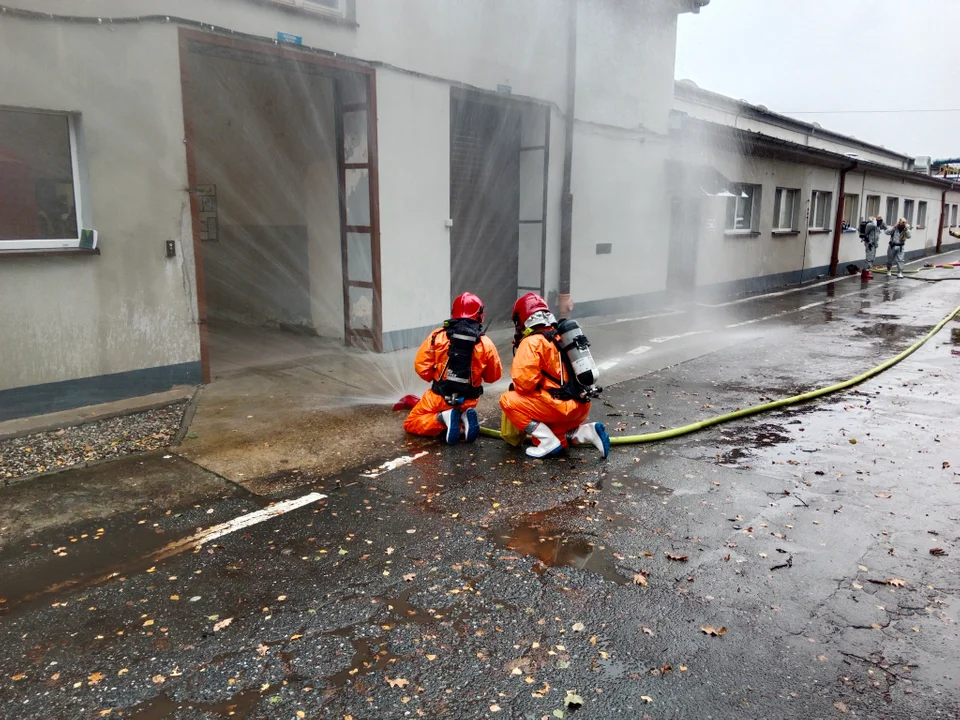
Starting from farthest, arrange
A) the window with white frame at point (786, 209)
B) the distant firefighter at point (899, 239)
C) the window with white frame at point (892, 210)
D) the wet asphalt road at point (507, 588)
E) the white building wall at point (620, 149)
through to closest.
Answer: the window with white frame at point (892, 210), the distant firefighter at point (899, 239), the window with white frame at point (786, 209), the white building wall at point (620, 149), the wet asphalt road at point (507, 588)

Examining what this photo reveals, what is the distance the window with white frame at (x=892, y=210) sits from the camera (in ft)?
87.3

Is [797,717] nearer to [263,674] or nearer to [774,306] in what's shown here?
[263,674]

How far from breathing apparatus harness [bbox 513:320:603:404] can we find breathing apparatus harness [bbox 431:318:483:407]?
0.43 m

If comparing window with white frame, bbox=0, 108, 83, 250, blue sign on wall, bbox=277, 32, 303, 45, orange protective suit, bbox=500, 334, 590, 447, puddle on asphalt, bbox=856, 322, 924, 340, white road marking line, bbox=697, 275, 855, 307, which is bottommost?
puddle on asphalt, bbox=856, 322, 924, 340

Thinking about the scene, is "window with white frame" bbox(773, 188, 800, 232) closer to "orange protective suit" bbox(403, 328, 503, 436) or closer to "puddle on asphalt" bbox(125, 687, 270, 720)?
"orange protective suit" bbox(403, 328, 503, 436)

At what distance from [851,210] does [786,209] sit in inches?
228

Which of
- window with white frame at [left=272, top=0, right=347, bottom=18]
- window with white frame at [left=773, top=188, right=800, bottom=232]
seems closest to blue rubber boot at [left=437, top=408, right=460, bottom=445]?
window with white frame at [left=272, top=0, right=347, bottom=18]

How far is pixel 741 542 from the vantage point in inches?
160

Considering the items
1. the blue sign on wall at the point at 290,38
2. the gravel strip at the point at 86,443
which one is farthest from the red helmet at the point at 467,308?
the blue sign on wall at the point at 290,38

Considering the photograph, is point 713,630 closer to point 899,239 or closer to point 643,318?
point 643,318

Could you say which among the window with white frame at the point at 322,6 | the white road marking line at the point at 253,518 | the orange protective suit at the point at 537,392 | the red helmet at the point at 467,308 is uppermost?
the window with white frame at the point at 322,6

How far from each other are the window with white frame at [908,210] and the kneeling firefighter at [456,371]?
28.9 meters

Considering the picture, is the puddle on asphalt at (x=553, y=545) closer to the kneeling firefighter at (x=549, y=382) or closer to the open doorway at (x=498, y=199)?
the kneeling firefighter at (x=549, y=382)

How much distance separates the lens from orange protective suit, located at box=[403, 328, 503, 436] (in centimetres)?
568
